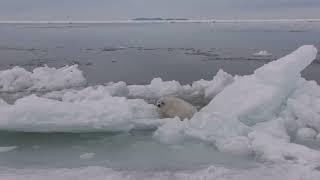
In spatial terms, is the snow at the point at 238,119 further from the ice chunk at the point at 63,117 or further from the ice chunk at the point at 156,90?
the ice chunk at the point at 156,90

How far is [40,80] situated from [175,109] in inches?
206

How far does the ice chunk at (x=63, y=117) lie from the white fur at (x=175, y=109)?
0.64 m

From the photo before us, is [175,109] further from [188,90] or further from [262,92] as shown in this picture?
[188,90]

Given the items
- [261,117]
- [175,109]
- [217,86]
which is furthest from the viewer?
[217,86]

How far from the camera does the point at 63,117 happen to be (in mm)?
7914

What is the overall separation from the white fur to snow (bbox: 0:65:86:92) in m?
4.52

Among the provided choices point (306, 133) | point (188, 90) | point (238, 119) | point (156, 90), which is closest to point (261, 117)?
point (238, 119)

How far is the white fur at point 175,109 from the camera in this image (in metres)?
8.77

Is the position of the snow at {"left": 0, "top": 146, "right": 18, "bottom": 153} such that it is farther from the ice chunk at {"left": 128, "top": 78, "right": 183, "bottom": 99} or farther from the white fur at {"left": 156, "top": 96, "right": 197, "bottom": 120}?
the ice chunk at {"left": 128, "top": 78, "right": 183, "bottom": 99}

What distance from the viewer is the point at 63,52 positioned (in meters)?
23.7

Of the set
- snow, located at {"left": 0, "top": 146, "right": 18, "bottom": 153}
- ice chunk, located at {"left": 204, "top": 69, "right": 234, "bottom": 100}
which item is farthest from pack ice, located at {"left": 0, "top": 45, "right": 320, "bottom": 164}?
ice chunk, located at {"left": 204, "top": 69, "right": 234, "bottom": 100}

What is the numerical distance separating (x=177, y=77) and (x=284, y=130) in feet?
24.0

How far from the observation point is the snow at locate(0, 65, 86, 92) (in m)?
12.8

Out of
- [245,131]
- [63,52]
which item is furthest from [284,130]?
[63,52]
